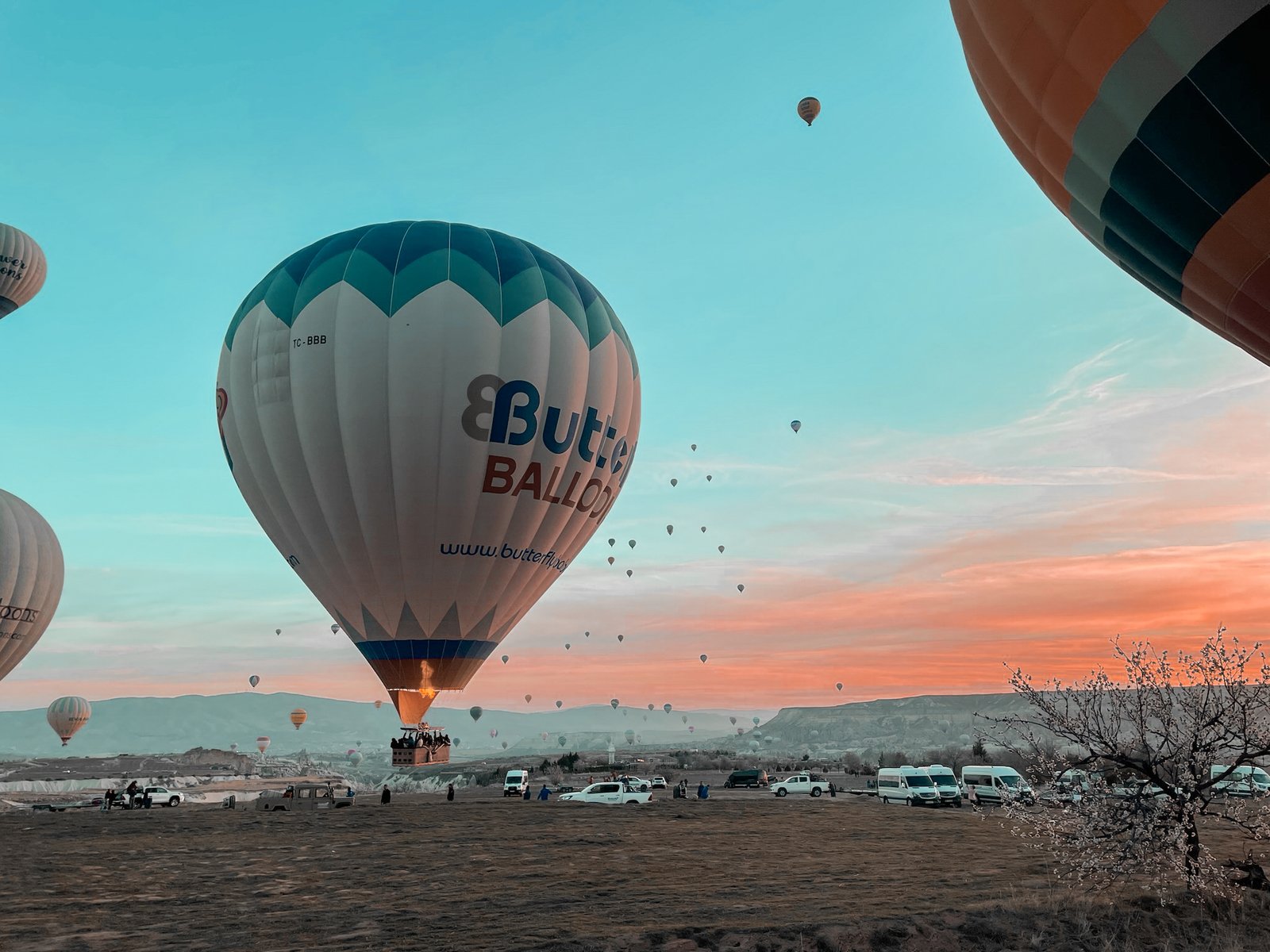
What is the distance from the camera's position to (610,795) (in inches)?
1460

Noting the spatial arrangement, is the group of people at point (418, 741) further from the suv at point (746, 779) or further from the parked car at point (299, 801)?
the suv at point (746, 779)

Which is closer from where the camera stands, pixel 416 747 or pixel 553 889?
pixel 553 889

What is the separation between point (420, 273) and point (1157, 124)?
23659 millimetres

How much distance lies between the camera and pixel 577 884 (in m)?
16.5

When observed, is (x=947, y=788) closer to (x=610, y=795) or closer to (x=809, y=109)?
(x=610, y=795)

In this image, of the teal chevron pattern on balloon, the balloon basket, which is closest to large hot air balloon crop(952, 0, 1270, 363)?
the teal chevron pattern on balloon

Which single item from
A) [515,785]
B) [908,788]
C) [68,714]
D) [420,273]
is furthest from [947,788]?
[68,714]

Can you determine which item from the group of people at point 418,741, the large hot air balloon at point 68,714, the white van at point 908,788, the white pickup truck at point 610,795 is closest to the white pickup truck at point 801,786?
the white van at point 908,788

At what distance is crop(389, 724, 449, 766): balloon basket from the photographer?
31594mm

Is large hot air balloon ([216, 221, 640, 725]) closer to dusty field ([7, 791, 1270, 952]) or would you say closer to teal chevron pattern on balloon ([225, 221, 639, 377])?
teal chevron pattern on balloon ([225, 221, 639, 377])

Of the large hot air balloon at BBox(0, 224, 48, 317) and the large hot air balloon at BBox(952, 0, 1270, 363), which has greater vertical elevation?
the large hot air balloon at BBox(0, 224, 48, 317)

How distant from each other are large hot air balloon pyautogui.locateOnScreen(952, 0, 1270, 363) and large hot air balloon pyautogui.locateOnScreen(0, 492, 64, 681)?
52822 mm

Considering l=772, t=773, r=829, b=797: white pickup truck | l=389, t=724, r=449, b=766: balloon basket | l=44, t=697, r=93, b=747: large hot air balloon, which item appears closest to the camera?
l=389, t=724, r=449, b=766: balloon basket

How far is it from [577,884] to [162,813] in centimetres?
2614
